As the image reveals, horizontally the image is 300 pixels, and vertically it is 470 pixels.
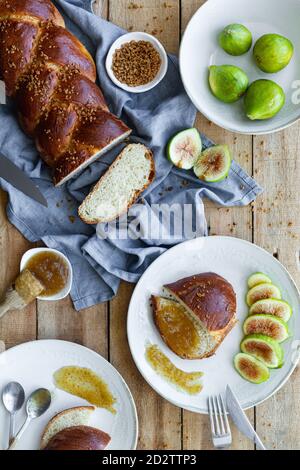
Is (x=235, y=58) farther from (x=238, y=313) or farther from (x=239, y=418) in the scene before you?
(x=239, y=418)

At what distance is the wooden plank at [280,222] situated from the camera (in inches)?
114

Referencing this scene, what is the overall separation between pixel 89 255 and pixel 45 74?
886mm

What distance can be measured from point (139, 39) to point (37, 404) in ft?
6.14

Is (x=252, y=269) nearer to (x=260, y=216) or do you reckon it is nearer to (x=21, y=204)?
(x=260, y=216)

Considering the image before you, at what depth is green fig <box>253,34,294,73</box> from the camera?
2.68 m

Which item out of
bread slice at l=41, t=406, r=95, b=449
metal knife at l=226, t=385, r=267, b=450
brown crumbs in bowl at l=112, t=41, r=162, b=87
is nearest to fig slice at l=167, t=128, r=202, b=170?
brown crumbs in bowl at l=112, t=41, r=162, b=87

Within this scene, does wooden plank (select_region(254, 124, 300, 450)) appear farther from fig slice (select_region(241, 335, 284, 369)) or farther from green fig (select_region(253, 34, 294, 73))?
green fig (select_region(253, 34, 294, 73))

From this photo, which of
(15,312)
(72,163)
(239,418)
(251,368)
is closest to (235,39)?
(72,163)

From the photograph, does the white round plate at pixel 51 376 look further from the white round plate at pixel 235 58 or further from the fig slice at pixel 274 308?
the white round plate at pixel 235 58

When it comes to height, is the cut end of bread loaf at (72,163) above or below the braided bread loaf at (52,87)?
below

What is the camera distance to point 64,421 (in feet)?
9.04

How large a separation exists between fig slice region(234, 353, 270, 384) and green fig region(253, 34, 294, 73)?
1429 millimetres

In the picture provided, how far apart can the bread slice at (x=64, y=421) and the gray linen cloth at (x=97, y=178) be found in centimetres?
50

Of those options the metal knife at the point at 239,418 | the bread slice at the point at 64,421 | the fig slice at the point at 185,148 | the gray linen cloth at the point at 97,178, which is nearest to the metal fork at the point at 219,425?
the metal knife at the point at 239,418
